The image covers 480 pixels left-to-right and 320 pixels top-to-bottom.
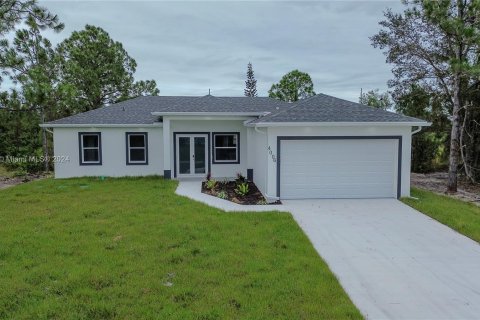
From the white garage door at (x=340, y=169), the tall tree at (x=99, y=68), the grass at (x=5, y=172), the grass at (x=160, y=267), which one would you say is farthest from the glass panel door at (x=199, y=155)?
the tall tree at (x=99, y=68)

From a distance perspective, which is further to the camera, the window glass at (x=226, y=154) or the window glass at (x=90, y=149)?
the window glass at (x=226, y=154)

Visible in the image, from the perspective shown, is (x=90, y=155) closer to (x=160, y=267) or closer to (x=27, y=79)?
(x=27, y=79)

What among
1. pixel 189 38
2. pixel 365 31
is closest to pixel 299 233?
pixel 365 31

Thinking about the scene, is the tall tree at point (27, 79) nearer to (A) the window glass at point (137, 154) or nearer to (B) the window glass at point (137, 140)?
(B) the window glass at point (137, 140)

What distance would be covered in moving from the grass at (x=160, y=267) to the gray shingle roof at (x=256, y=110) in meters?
4.01

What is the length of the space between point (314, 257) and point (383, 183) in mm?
6299

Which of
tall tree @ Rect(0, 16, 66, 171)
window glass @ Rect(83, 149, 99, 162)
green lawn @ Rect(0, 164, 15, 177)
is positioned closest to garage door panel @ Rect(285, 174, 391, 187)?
tall tree @ Rect(0, 16, 66, 171)

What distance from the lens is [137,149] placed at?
51.4ft

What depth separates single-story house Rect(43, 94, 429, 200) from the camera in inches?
426

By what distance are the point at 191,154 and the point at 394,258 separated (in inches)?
424

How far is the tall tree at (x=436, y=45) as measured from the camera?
11.2 m

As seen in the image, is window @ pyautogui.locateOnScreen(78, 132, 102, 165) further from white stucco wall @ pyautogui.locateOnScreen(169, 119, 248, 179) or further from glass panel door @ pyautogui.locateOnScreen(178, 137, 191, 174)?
glass panel door @ pyautogui.locateOnScreen(178, 137, 191, 174)

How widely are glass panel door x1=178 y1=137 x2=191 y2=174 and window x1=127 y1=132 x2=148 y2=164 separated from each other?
5.46 feet

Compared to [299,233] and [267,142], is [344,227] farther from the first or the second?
[267,142]
